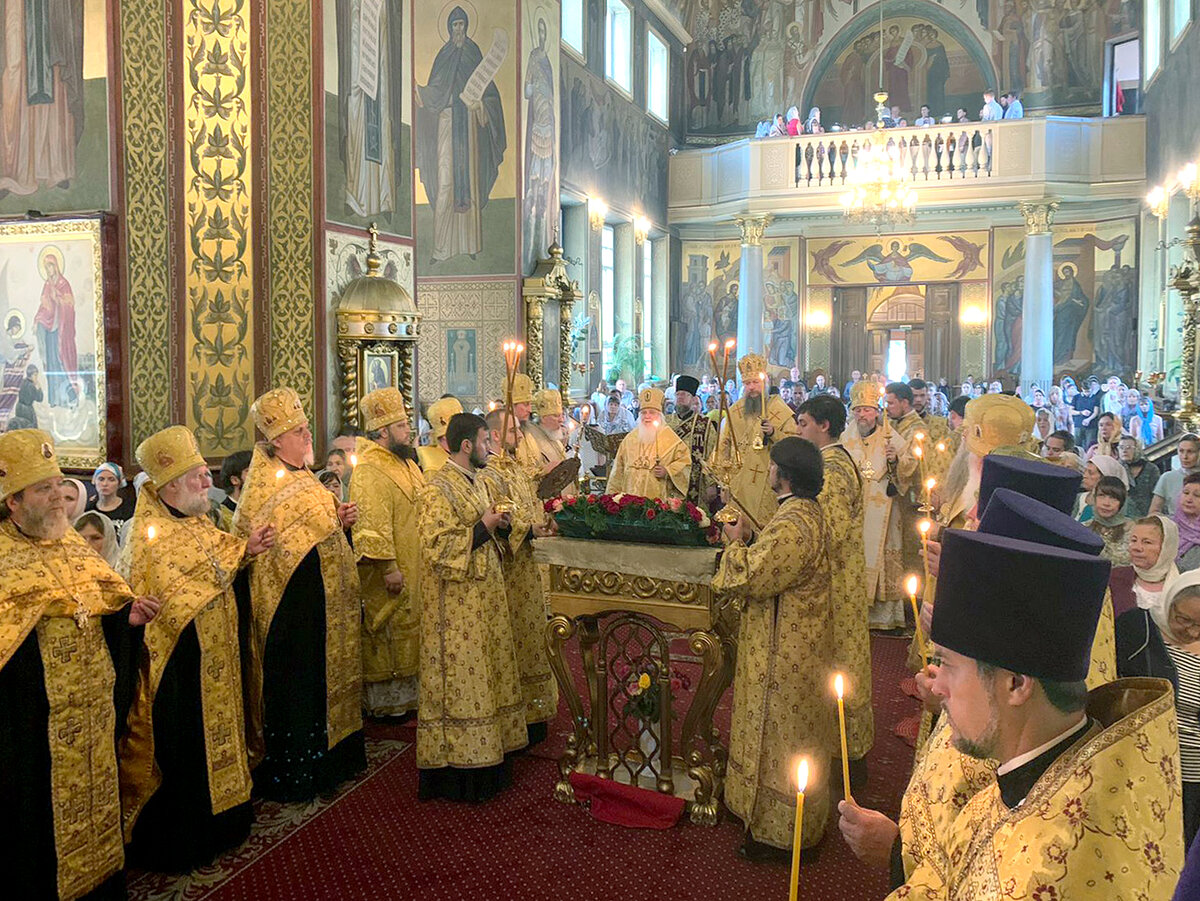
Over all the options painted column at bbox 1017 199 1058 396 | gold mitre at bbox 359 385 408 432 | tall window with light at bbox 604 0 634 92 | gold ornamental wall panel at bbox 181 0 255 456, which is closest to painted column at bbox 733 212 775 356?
tall window with light at bbox 604 0 634 92

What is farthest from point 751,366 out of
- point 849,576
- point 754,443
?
point 849,576

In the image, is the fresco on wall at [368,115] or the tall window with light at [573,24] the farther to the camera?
the tall window with light at [573,24]

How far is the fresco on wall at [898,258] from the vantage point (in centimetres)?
2150

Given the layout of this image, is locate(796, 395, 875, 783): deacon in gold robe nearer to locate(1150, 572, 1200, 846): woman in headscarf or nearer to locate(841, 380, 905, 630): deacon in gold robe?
locate(1150, 572, 1200, 846): woman in headscarf

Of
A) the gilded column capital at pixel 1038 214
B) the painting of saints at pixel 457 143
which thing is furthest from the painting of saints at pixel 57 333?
the gilded column capital at pixel 1038 214

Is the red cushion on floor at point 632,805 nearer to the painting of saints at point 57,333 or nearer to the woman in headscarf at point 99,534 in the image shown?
the woman in headscarf at point 99,534

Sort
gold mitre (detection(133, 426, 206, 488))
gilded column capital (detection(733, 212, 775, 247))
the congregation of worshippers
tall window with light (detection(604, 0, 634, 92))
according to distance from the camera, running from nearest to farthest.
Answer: the congregation of worshippers → gold mitre (detection(133, 426, 206, 488)) → tall window with light (detection(604, 0, 634, 92)) → gilded column capital (detection(733, 212, 775, 247))

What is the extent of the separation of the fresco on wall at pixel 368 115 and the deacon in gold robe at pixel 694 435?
2.83 metres

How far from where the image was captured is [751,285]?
69.5ft

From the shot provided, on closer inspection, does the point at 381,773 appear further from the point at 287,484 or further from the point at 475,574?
the point at 287,484

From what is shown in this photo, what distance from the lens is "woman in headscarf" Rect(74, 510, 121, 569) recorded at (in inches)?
189

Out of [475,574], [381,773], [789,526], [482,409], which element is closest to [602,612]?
[475,574]

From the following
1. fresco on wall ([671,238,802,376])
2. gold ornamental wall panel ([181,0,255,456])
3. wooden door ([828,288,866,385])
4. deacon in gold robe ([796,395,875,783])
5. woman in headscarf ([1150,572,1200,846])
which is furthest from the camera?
wooden door ([828,288,866,385])

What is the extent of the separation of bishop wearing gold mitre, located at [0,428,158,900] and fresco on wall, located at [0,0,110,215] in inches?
146
